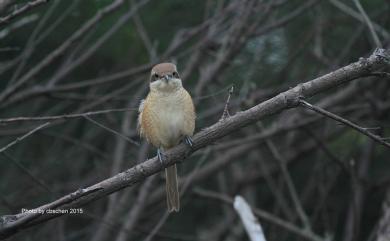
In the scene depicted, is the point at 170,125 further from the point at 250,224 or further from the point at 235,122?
the point at 235,122

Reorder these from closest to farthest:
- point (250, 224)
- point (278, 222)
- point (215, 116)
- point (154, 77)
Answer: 1. point (250, 224)
2. point (154, 77)
3. point (278, 222)
4. point (215, 116)

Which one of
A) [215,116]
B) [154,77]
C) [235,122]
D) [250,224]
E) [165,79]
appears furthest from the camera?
[215,116]

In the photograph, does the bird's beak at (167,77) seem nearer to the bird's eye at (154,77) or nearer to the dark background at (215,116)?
the bird's eye at (154,77)

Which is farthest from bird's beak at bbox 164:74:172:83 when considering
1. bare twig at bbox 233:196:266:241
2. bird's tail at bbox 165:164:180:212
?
bare twig at bbox 233:196:266:241

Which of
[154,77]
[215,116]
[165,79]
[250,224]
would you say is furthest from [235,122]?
[215,116]

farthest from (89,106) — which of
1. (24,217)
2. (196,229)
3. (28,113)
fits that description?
(24,217)

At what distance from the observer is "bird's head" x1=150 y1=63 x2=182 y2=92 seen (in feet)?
14.9

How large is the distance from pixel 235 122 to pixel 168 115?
1.28m

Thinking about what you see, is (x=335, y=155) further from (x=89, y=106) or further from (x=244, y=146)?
(x=89, y=106)

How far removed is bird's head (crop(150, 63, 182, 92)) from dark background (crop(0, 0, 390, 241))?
666 mm

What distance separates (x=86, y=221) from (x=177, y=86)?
7.98ft

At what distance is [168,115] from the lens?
4.42m

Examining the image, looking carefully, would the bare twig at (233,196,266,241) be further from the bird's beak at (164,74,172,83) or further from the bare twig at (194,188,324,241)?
the bare twig at (194,188,324,241)

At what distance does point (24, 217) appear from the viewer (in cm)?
289
